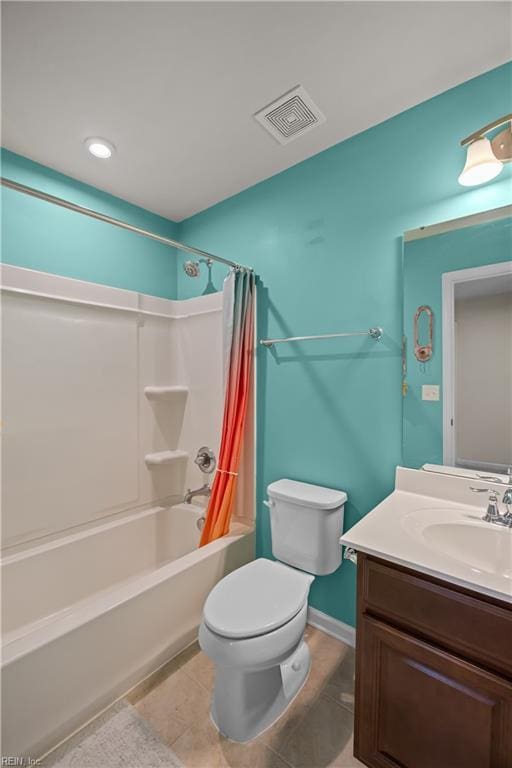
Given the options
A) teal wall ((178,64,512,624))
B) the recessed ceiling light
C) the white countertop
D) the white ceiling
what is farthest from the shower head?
the white countertop

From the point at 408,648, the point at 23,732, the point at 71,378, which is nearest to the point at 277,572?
the point at 408,648

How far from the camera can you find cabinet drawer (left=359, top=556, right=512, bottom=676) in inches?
32.8

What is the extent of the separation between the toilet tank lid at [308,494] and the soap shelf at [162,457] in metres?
0.91

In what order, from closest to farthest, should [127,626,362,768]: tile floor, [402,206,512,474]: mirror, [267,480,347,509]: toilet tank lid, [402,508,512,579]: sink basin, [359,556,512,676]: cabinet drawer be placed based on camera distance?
[359,556,512,676]: cabinet drawer, [402,508,512,579]: sink basin, [127,626,362,768]: tile floor, [402,206,512,474]: mirror, [267,480,347,509]: toilet tank lid

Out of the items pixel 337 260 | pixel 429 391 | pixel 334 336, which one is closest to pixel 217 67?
pixel 337 260

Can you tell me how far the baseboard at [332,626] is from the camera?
1.72 metres

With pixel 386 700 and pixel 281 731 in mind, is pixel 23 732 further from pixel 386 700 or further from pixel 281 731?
pixel 386 700

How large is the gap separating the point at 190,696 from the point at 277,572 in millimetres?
627

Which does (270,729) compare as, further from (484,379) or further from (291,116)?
(291,116)

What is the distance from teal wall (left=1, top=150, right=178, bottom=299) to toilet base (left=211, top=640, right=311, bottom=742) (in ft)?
7.37

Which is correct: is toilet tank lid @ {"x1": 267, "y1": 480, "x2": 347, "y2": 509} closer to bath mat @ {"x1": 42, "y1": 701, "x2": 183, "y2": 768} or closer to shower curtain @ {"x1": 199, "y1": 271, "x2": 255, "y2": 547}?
shower curtain @ {"x1": 199, "y1": 271, "x2": 255, "y2": 547}

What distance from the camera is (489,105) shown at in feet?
4.38

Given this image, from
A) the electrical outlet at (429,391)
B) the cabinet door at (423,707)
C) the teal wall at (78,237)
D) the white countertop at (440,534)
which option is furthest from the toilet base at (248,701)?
the teal wall at (78,237)

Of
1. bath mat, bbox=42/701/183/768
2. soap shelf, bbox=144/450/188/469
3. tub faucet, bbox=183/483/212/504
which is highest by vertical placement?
soap shelf, bbox=144/450/188/469
